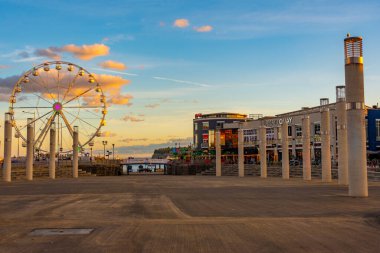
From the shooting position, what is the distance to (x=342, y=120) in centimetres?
4038

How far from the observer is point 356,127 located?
90.7ft

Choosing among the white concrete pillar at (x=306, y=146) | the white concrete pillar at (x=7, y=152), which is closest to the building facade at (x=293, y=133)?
the white concrete pillar at (x=306, y=146)

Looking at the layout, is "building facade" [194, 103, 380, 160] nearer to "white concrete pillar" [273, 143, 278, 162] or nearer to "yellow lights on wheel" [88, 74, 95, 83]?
"white concrete pillar" [273, 143, 278, 162]

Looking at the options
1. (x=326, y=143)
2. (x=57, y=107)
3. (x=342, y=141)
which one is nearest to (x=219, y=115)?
(x=57, y=107)

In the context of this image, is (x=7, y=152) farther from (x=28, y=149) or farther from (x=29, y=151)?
(x=28, y=149)

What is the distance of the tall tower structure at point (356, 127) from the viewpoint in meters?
27.7

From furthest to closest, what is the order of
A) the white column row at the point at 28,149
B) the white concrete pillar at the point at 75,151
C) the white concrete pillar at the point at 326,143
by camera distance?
the white concrete pillar at the point at 75,151
the white column row at the point at 28,149
the white concrete pillar at the point at 326,143

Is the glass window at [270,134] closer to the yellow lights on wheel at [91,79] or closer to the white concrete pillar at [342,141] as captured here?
the yellow lights on wheel at [91,79]

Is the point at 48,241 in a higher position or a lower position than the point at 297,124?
lower

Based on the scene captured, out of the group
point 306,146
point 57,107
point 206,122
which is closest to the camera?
point 306,146

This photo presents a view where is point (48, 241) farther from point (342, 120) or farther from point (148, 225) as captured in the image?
point (342, 120)

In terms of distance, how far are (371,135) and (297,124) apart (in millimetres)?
17658

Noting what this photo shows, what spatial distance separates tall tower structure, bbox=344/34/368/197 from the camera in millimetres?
27656

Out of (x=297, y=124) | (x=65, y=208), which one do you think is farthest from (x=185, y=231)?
(x=297, y=124)
